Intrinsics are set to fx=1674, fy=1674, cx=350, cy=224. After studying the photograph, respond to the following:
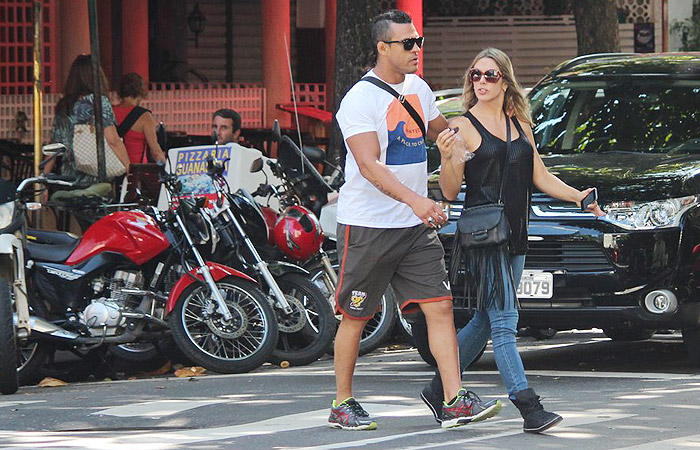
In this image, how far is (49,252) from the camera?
1066 centimetres

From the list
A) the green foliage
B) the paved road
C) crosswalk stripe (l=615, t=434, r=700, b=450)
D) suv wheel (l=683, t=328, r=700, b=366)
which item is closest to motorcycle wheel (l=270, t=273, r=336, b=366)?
the paved road

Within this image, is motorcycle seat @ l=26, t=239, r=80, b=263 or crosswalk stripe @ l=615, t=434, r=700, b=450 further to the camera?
motorcycle seat @ l=26, t=239, r=80, b=263

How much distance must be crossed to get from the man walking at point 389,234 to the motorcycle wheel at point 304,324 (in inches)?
119

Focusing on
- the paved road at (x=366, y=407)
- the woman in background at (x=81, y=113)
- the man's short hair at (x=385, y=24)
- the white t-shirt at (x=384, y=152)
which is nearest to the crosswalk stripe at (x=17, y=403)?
the paved road at (x=366, y=407)

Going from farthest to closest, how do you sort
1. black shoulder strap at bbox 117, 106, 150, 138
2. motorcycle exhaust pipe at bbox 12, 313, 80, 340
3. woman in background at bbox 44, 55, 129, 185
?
1. black shoulder strap at bbox 117, 106, 150, 138
2. woman in background at bbox 44, 55, 129, 185
3. motorcycle exhaust pipe at bbox 12, 313, 80, 340

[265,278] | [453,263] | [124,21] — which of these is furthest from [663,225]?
[124,21]

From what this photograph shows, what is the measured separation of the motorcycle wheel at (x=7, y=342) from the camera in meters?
9.30

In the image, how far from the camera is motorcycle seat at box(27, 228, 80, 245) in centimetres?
1082

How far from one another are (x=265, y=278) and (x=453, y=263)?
10.5 feet

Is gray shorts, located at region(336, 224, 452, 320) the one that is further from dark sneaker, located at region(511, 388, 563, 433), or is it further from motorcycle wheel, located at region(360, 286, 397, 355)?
motorcycle wheel, located at region(360, 286, 397, 355)

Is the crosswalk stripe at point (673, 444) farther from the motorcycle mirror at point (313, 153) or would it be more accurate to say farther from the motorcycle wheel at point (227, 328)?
the motorcycle mirror at point (313, 153)

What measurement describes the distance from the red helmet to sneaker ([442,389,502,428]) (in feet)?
12.1

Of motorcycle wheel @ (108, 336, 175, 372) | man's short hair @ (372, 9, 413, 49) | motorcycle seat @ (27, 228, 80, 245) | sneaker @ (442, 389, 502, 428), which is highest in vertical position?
man's short hair @ (372, 9, 413, 49)

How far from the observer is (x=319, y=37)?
27.2 metres
